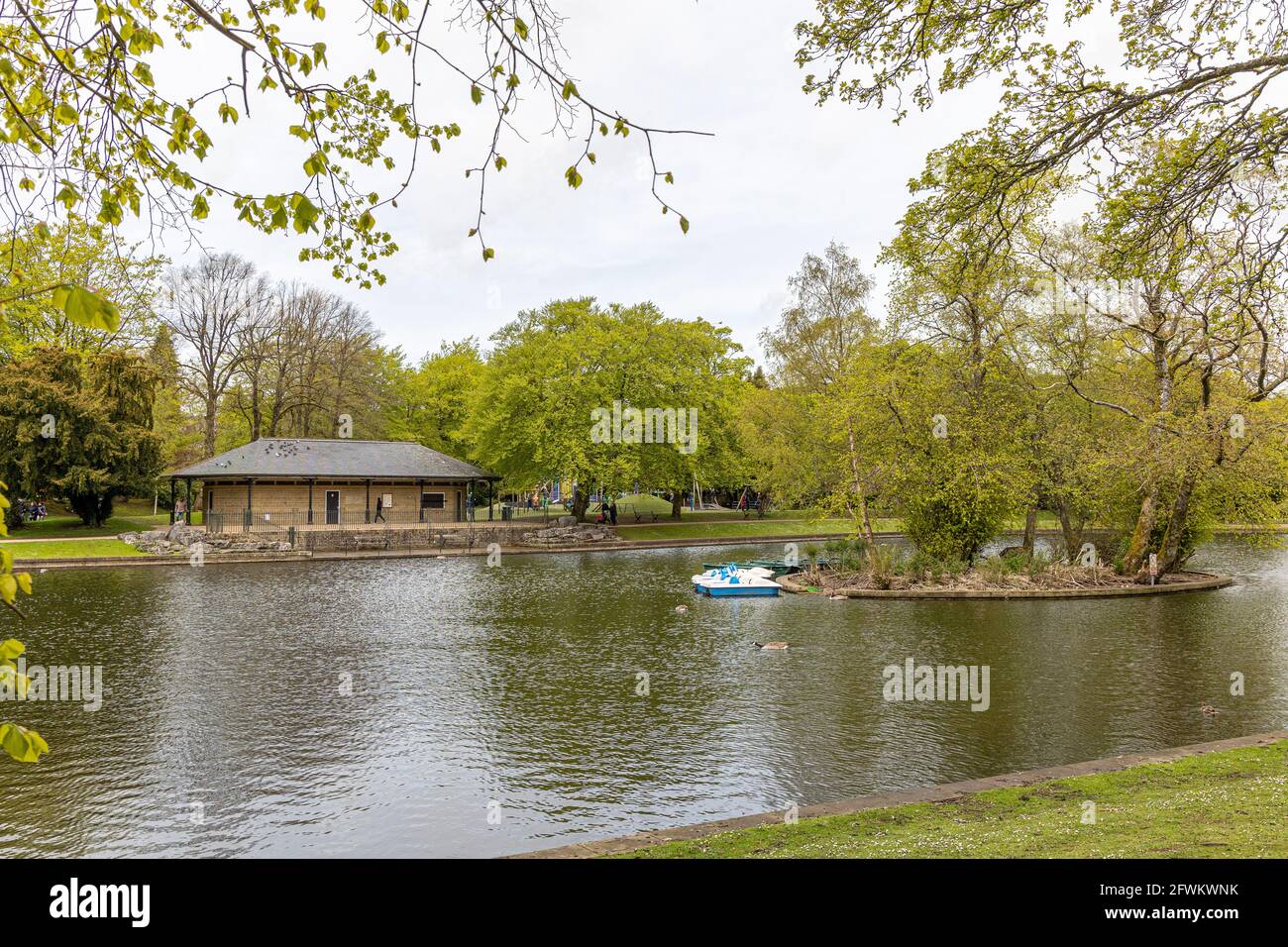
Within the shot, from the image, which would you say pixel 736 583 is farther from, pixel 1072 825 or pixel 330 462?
pixel 330 462

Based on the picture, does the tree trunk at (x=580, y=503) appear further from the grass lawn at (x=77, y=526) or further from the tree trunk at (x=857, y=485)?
the grass lawn at (x=77, y=526)

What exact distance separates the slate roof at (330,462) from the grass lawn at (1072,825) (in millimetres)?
39923

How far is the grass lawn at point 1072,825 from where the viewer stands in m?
5.57

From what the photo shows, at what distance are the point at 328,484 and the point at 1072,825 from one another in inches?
1700

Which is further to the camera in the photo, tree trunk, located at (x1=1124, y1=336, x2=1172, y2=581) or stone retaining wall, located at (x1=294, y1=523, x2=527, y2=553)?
stone retaining wall, located at (x1=294, y1=523, x2=527, y2=553)

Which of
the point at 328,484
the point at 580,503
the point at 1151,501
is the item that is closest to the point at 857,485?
the point at 1151,501

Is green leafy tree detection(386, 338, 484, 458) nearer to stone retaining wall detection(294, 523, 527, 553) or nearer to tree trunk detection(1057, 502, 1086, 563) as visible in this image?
stone retaining wall detection(294, 523, 527, 553)

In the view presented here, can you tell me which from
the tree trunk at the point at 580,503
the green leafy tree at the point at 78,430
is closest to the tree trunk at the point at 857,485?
the tree trunk at the point at 580,503

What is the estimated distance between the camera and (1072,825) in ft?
20.5

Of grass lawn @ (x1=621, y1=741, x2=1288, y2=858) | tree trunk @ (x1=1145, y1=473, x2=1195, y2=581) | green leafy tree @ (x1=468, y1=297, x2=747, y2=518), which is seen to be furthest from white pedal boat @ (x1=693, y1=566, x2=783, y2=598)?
green leafy tree @ (x1=468, y1=297, x2=747, y2=518)

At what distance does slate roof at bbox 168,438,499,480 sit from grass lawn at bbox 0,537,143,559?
226 inches

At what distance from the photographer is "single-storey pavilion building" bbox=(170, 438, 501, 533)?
40.2 m

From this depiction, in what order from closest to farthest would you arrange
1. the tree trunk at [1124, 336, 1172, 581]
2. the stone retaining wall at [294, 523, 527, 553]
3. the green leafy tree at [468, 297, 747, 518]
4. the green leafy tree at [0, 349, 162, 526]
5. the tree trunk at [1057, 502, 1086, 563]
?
the tree trunk at [1124, 336, 1172, 581] → the tree trunk at [1057, 502, 1086, 563] → the stone retaining wall at [294, 523, 527, 553] → the green leafy tree at [0, 349, 162, 526] → the green leafy tree at [468, 297, 747, 518]

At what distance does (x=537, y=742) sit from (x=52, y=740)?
21.3ft
